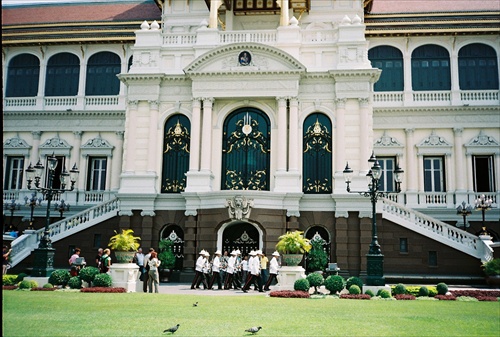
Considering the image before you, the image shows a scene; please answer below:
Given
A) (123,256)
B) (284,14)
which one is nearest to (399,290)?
(123,256)

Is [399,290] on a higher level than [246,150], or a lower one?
lower

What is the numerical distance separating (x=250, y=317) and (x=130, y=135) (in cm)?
2129

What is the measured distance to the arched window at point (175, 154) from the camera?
33.1 m

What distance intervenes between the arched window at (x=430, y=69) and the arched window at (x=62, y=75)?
2602 cm

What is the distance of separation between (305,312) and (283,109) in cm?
1812

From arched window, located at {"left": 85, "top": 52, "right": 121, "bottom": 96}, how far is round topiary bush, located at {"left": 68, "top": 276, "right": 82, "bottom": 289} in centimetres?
2217

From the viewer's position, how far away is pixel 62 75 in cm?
4338

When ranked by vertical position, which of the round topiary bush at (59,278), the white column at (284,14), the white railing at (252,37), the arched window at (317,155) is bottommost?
the round topiary bush at (59,278)

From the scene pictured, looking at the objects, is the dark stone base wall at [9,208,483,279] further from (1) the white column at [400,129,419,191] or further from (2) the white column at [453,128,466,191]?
(2) the white column at [453,128,466,191]

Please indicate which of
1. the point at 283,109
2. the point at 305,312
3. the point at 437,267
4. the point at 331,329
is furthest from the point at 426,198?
the point at 331,329

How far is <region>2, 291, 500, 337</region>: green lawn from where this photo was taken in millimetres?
11875

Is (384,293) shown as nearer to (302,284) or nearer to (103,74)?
(302,284)

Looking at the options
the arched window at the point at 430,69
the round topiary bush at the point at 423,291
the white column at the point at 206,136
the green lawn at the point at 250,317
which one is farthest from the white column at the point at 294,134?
the green lawn at the point at 250,317

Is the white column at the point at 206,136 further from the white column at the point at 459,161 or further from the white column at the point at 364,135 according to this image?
the white column at the point at 459,161
